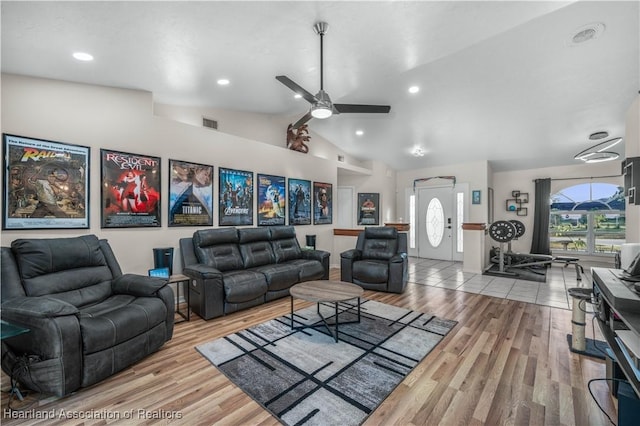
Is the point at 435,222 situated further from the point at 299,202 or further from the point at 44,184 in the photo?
the point at 44,184

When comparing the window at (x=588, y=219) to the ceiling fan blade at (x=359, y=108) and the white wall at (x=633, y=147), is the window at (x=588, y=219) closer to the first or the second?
the white wall at (x=633, y=147)

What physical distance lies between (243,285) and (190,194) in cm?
Result: 160

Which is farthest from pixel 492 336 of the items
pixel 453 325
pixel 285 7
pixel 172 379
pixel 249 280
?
pixel 285 7

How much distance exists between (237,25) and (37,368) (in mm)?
3009

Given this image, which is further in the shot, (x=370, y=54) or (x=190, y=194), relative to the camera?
(x=190, y=194)

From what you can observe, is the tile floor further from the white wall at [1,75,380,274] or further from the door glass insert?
the white wall at [1,75,380,274]

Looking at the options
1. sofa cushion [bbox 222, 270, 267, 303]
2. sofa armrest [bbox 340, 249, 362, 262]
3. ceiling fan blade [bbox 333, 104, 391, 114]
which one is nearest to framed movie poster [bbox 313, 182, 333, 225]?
sofa armrest [bbox 340, 249, 362, 262]

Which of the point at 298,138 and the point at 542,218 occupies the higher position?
the point at 298,138

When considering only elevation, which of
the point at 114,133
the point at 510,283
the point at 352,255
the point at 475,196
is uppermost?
the point at 114,133

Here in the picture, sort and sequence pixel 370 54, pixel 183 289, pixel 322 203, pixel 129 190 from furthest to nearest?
1. pixel 322 203
2. pixel 183 289
3. pixel 129 190
4. pixel 370 54

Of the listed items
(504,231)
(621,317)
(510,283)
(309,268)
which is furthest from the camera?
(504,231)

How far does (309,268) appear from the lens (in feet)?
14.2

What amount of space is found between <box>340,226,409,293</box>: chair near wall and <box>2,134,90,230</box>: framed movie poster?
11.9 feet

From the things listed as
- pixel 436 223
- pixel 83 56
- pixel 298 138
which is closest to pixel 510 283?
pixel 436 223
